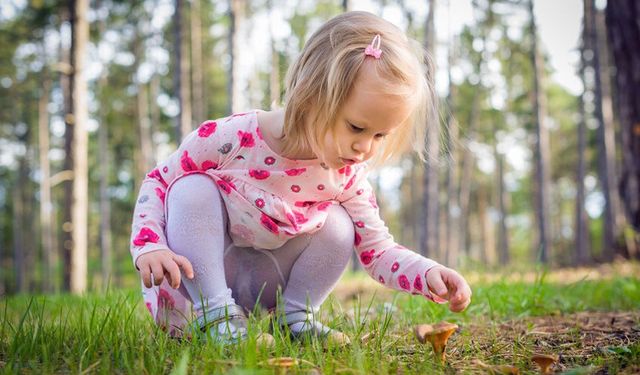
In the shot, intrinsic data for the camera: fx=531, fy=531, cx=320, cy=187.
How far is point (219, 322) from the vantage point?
1489 millimetres

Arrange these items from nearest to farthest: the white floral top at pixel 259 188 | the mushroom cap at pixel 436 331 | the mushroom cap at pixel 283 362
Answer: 1. the mushroom cap at pixel 283 362
2. the mushroom cap at pixel 436 331
3. the white floral top at pixel 259 188

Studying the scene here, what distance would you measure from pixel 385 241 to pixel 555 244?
29153 millimetres

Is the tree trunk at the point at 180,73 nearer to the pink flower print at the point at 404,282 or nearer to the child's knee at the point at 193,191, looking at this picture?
the child's knee at the point at 193,191

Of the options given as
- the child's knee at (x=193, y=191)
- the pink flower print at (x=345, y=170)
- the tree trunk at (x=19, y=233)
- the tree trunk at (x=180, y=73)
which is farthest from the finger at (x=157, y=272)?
the tree trunk at (x=19, y=233)

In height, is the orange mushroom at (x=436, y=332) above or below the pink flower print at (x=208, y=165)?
below

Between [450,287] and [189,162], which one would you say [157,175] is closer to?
[189,162]

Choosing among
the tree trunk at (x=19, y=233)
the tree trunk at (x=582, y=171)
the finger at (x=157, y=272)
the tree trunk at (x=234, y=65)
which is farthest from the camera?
the tree trunk at (x=19, y=233)

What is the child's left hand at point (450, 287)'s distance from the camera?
5.04 ft

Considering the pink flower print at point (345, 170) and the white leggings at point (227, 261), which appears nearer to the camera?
the white leggings at point (227, 261)

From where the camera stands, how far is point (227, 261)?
6.07 ft

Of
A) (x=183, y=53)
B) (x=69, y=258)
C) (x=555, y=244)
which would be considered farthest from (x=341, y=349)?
(x=555, y=244)

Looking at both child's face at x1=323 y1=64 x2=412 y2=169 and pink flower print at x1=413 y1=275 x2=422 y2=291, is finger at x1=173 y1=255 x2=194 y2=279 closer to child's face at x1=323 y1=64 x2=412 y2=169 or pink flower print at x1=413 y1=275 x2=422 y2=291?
child's face at x1=323 y1=64 x2=412 y2=169

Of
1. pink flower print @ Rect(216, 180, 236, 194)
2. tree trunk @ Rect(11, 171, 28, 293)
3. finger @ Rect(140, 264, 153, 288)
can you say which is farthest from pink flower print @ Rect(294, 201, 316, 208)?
tree trunk @ Rect(11, 171, 28, 293)

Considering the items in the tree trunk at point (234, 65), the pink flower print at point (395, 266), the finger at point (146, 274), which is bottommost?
the pink flower print at point (395, 266)
